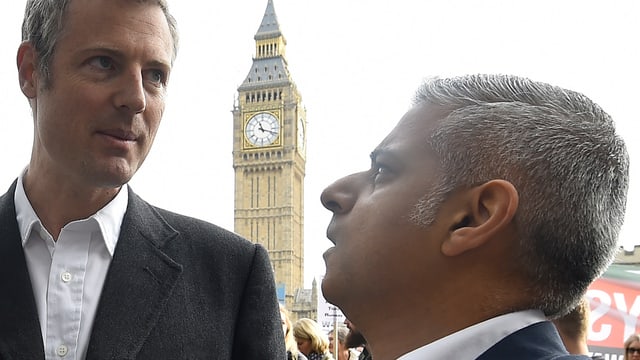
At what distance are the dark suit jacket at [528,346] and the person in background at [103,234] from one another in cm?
65

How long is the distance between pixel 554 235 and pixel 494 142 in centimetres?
15

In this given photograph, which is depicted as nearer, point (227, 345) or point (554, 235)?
point (554, 235)

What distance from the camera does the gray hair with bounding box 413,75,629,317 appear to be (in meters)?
0.88

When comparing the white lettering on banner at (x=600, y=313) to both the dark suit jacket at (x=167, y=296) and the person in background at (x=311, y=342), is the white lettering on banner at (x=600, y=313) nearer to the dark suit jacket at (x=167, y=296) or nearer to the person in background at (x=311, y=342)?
the person in background at (x=311, y=342)

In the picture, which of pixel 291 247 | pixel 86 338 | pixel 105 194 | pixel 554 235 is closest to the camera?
pixel 554 235

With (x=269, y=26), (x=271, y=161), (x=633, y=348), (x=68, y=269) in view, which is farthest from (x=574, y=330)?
(x=269, y=26)

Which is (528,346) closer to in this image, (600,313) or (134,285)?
(134,285)

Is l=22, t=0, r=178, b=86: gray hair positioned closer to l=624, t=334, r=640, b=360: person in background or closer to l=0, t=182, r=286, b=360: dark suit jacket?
l=0, t=182, r=286, b=360: dark suit jacket

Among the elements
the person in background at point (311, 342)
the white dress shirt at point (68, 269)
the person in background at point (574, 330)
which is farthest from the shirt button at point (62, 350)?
the person in background at point (311, 342)

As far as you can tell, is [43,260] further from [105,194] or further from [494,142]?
[494,142]

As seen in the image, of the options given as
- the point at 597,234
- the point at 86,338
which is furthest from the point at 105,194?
the point at 597,234

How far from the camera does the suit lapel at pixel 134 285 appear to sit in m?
1.24

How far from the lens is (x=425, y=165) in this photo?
3.12 feet

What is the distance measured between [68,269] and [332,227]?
58cm
